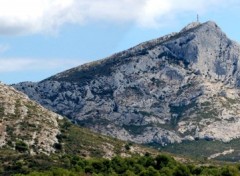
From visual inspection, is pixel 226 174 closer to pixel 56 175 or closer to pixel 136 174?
pixel 136 174

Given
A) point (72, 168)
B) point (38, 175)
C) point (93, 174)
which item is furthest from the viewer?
point (72, 168)

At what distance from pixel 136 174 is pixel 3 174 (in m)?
46.5

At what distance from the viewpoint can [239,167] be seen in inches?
7766

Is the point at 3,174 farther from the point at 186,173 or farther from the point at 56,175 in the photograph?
the point at 186,173

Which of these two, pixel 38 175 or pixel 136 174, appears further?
pixel 136 174

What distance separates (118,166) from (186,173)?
1074 inches

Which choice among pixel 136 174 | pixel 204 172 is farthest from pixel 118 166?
pixel 204 172

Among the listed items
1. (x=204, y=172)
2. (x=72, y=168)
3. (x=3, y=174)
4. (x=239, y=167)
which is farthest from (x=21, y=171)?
(x=239, y=167)

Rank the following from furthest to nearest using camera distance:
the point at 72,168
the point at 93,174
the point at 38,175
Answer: the point at 72,168 < the point at 93,174 < the point at 38,175

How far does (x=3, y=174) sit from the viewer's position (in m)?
195

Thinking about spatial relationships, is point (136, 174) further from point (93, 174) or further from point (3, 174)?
point (3, 174)

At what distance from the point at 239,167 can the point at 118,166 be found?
42.2 m

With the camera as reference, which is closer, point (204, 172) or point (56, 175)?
point (56, 175)

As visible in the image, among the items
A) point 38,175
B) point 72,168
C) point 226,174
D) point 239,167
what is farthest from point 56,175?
point 239,167
